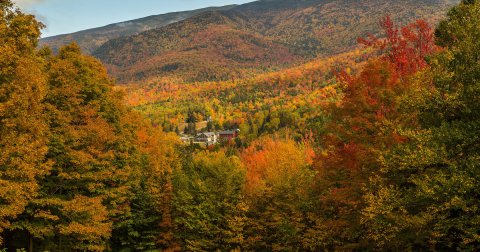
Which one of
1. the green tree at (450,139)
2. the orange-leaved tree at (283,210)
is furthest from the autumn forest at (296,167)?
the orange-leaved tree at (283,210)

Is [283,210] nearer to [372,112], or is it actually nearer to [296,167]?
[296,167]

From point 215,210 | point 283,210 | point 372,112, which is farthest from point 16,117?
point 283,210

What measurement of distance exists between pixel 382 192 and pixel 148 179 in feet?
73.3

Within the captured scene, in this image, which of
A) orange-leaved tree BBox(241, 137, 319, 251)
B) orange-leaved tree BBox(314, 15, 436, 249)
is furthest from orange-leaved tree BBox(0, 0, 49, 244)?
orange-leaved tree BBox(241, 137, 319, 251)

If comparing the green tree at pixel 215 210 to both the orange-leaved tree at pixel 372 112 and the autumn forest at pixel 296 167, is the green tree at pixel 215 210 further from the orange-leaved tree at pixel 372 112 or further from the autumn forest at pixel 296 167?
the orange-leaved tree at pixel 372 112

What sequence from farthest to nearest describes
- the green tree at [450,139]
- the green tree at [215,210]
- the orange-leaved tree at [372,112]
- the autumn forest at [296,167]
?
the green tree at [215,210]
the orange-leaved tree at [372,112]
the autumn forest at [296,167]
the green tree at [450,139]

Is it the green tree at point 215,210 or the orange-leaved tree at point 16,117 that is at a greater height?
the orange-leaved tree at point 16,117

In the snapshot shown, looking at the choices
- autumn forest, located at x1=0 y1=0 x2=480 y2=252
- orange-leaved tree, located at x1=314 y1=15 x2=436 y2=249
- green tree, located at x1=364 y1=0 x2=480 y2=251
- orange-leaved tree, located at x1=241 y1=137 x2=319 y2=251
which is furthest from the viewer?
orange-leaved tree, located at x1=241 y1=137 x2=319 y2=251

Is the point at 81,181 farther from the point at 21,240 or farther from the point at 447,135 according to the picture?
the point at 447,135

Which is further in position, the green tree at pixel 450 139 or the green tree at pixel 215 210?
the green tree at pixel 215 210

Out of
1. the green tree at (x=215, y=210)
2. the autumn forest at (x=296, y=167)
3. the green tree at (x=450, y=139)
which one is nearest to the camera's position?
the green tree at (x=450, y=139)

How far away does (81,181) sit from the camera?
17.9m

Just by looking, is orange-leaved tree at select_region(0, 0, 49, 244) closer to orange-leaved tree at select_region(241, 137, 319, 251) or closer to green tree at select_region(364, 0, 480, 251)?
green tree at select_region(364, 0, 480, 251)

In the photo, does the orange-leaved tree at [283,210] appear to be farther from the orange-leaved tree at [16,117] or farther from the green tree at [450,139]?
the orange-leaved tree at [16,117]
